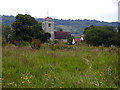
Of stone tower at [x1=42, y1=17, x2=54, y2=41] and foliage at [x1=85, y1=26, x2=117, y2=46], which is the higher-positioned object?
stone tower at [x1=42, y1=17, x2=54, y2=41]

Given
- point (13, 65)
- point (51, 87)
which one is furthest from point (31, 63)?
point (51, 87)

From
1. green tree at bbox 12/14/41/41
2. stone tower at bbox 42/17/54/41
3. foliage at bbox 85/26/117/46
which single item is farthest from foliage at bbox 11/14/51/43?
stone tower at bbox 42/17/54/41

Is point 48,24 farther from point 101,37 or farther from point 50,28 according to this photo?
point 101,37

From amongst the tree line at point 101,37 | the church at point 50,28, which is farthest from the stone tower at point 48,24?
the tree line at point 101,37

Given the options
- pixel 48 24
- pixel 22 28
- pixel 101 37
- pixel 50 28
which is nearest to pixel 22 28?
pixel 22 28

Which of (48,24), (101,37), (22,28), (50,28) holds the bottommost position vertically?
(101,37)

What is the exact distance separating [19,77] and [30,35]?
3373 centimetres

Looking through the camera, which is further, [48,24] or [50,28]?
[50,28]

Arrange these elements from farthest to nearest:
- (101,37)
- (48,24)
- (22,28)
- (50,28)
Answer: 1. (50,28)
2. (48,24)
3. (101,37)
4. (22,28)

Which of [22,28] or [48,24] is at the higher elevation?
[48,24]

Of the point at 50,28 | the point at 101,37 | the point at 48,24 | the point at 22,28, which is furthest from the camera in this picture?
the point at 50,28

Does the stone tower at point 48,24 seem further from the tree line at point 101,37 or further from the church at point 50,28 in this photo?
the tree line at point 101,37

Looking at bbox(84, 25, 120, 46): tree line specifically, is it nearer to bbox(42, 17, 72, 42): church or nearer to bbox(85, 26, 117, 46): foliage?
bbox(85, 26, 117, 46): foliage

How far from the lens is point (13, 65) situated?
4039 mm
